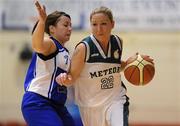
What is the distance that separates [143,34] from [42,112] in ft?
18.0

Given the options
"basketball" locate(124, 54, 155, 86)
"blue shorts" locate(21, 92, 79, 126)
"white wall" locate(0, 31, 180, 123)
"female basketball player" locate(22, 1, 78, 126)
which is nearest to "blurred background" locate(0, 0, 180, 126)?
"white wall" locate(0, 31, 180, 123)

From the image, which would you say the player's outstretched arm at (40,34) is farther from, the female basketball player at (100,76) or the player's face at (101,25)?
the player's face at (101,25)

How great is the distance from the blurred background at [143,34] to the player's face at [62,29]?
4.76 m

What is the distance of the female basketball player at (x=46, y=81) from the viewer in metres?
3.79

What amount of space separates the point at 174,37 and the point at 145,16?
2.21 ft

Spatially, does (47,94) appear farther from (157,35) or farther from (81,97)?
(157,35)

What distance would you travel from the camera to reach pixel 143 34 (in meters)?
9.08

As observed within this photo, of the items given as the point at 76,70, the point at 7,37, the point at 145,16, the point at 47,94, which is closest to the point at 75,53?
the point at 76,70

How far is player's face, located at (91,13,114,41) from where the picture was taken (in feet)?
13.2

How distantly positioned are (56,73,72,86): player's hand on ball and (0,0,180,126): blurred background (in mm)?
5123

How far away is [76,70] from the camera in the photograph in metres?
3.96

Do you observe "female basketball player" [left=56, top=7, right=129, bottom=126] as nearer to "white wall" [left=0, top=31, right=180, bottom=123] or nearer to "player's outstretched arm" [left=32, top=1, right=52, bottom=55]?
"player's outstretched arm" [left=32, top=1, right=52, bottom=55]

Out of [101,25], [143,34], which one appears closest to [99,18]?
[101,25]

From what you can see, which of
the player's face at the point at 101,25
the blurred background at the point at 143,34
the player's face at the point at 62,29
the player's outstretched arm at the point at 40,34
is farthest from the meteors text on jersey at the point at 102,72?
the blurred background at the point at 143,34
